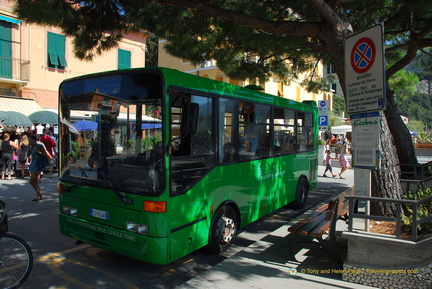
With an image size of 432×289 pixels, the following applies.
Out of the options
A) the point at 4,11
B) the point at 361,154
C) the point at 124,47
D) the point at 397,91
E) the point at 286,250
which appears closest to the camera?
the point at 361,154

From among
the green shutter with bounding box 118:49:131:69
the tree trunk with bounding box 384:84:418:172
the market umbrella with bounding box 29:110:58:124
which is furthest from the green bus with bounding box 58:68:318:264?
the green shutter with bounding box 118:49:131:69

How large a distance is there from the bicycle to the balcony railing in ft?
56.7

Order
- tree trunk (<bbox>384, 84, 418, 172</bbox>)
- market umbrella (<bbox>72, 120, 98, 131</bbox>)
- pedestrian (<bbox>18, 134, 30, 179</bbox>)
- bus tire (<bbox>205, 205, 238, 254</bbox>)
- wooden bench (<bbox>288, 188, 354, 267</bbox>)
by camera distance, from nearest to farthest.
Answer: wooden bench (<bbox>288, 188, 354, 267</bbox>) → market umbrella (<bbox>72, 120, 98, 131</bbox>) → bus tire (<bbox>205, 205, 238, 254</bbox>) → tree trunk (<bbox>384, 84, 418, 172</bbox>) → pedestrian (<bbox>18, 134, 30, 179</bbox>)

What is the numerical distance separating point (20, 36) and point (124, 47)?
6.85 m

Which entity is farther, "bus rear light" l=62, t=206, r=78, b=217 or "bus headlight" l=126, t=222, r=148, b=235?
"bus rear light" l=62, t=206, r=78, b=217

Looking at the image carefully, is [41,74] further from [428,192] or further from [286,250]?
[428,192]

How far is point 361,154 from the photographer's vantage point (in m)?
4.16

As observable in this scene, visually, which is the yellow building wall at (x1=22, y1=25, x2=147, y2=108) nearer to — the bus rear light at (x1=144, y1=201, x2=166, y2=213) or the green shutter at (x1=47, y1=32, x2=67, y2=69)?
the green shutter at (x1=47, y1=32, x2=67, y2=69)

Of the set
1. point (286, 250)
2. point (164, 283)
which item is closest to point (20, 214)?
point (164, 283)

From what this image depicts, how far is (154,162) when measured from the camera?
12.7ft

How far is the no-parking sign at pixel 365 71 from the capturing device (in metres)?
3.89

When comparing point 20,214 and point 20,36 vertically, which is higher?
point 20,36

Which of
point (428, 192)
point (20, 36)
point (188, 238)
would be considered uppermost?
point (20, 36)

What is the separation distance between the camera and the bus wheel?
8.00 m
